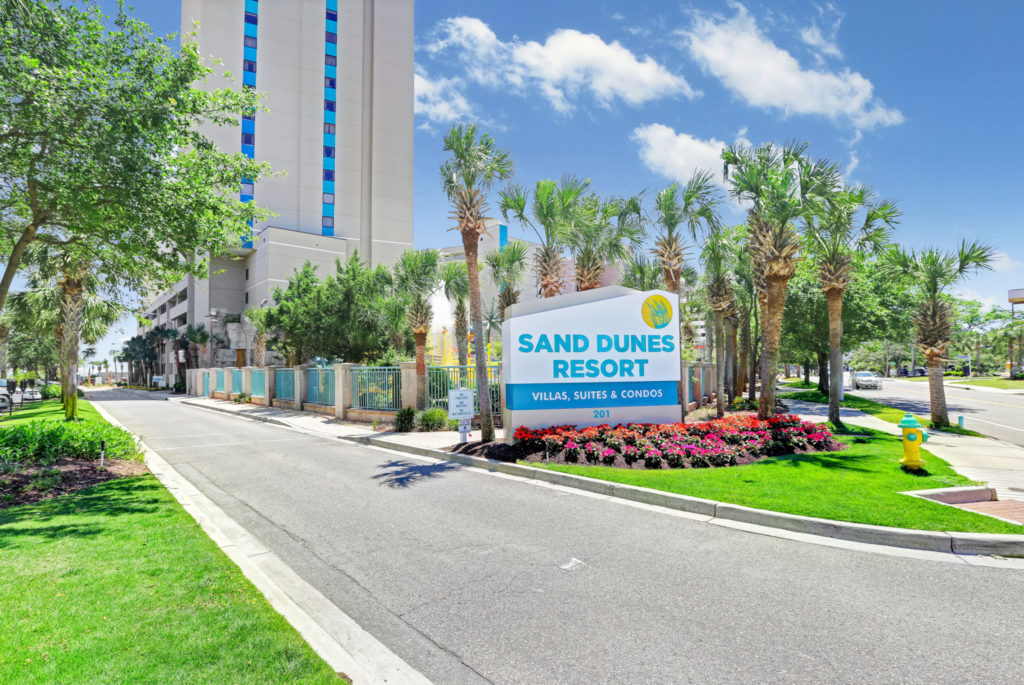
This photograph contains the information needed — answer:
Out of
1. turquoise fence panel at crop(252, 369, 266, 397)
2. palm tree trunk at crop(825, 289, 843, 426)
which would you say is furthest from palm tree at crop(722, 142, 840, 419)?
turquoise fence panel at crop(252, 369, 266, 397)

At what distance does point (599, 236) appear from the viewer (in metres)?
17.1

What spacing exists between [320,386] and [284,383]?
530cm

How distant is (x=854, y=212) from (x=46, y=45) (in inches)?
805

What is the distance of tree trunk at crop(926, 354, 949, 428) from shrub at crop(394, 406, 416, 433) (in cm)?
1711

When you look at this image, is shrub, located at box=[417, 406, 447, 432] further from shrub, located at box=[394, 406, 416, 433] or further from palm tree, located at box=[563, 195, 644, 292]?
palm tree, located at box=[563, 195, 644, 292]

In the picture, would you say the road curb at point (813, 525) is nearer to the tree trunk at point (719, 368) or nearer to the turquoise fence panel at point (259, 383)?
the tree trunk at point (719, 368)

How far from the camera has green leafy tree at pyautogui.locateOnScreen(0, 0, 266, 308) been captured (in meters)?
8.67

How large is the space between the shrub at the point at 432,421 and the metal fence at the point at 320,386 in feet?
24.5

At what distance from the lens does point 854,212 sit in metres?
16.9

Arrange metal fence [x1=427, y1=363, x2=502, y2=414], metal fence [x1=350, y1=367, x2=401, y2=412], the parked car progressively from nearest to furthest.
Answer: metal fence [x1=427, y1=363, x2=502, y2=414] < metal fence [x1=350, y1=367, x2=401, y2=412] < the parked car

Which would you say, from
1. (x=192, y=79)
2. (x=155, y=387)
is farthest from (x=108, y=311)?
(x=155, y=387)

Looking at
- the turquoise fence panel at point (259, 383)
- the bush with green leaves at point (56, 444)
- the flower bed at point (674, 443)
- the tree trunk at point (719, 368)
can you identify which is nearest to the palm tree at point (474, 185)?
the flower bed at point (674, 443)

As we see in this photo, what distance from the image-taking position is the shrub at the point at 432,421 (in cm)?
1698

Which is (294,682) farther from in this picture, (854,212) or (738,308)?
(738,308)
